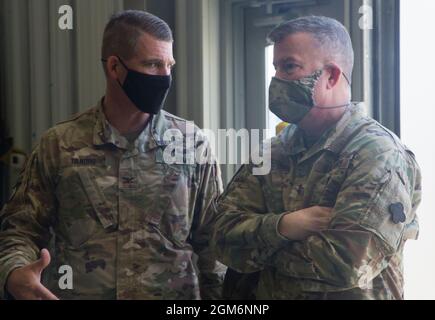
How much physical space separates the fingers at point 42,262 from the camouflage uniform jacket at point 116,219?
0.01 m

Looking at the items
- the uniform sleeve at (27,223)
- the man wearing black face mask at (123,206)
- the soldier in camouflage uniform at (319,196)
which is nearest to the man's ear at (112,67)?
the man wearing black face mask at (123,206)

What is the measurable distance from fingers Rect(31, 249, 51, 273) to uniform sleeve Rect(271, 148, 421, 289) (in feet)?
1.68

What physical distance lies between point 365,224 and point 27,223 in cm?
66

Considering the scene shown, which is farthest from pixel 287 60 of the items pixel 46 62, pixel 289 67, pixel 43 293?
pixel 43 293

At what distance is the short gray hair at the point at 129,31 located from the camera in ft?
4.22

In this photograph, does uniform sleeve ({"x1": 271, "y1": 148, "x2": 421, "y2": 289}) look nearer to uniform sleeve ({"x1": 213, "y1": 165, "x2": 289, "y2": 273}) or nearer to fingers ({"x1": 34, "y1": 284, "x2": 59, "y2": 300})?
uniform sleeve ({"x1": 213, "y1": 165, "x2": 289, "y2": 273})

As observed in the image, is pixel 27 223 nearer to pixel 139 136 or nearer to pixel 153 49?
pixel 139 136

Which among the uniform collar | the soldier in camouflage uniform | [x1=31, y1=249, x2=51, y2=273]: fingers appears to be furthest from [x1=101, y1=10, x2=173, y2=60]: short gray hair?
[x1=31, y1=249, x2=51, y2=273]: fingers

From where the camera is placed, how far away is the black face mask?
1.28m

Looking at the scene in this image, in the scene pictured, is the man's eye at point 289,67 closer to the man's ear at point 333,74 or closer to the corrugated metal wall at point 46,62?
the man's ear at point 333,74

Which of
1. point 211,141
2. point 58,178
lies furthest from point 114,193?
point 211,141

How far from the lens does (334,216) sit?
1.15m

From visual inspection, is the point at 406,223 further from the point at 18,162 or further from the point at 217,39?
the point at 18,162
